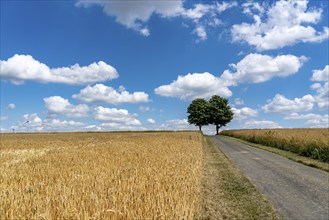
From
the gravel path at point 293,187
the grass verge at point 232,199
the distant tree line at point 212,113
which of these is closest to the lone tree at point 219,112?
the distant tree line at point 212,113

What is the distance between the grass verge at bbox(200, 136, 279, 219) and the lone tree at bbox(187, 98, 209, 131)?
327ft

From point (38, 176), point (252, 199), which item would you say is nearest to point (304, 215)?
point (252, 199)

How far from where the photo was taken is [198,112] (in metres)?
119

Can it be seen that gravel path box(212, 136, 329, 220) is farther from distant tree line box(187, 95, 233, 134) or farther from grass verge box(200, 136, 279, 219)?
distant tree line box(187, 95, 233, 134)

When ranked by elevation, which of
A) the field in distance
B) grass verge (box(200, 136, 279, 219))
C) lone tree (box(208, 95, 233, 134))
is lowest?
grass verge (box(200, 136, 279, 219))

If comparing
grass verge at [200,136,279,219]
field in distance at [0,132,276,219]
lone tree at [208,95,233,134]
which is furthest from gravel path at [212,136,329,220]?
lone tree at [208,95,233,134]

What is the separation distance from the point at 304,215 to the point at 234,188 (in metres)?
4.43

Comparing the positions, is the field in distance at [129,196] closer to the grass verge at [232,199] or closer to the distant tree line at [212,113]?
the grass verge at [232,199]

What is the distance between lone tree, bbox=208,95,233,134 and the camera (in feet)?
379

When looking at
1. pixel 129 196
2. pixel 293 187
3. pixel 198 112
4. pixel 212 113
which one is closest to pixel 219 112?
pixel 212 113

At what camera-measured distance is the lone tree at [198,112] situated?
11806cm

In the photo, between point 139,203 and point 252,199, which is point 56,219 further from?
point 252,199

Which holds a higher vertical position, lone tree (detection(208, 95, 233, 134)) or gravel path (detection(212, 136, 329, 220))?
lone tree (detection(208, 95, 233, 134))

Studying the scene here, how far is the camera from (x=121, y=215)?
21.7ft
